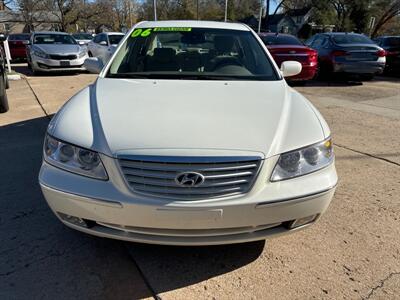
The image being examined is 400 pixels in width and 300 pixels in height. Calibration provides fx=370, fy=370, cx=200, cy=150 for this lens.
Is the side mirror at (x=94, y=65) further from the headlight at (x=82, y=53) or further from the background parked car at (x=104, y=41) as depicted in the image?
the background parked car at (x=104, y=41)

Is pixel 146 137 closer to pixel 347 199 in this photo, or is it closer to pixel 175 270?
pixel 175 270

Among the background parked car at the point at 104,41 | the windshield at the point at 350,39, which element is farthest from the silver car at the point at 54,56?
the windshield at the point at 350,39

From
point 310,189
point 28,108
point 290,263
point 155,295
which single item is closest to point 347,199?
point 290,263

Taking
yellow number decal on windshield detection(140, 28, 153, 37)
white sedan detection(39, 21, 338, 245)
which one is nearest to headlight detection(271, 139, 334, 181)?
white sedan detection(39, 21, 338, 245)

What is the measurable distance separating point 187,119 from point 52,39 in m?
13.1

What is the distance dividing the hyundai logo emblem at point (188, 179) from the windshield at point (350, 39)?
11036 mm

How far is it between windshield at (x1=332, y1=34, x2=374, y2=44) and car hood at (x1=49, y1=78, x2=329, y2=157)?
32.1ft

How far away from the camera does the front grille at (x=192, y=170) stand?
2.09m

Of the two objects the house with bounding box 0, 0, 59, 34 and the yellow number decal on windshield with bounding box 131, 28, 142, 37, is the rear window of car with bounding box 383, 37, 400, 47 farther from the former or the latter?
the house with bounding box 0, 0, 59, 34

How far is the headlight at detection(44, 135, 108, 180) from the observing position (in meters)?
2.19

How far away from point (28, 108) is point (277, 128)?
6289 mm

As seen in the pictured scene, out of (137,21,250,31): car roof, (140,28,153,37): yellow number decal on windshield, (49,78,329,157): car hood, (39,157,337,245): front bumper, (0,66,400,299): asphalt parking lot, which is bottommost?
(0,66,400,299): asphalt parking lot

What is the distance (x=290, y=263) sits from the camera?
2.59m

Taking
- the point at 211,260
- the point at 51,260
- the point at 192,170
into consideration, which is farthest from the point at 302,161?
the point at 51,260
